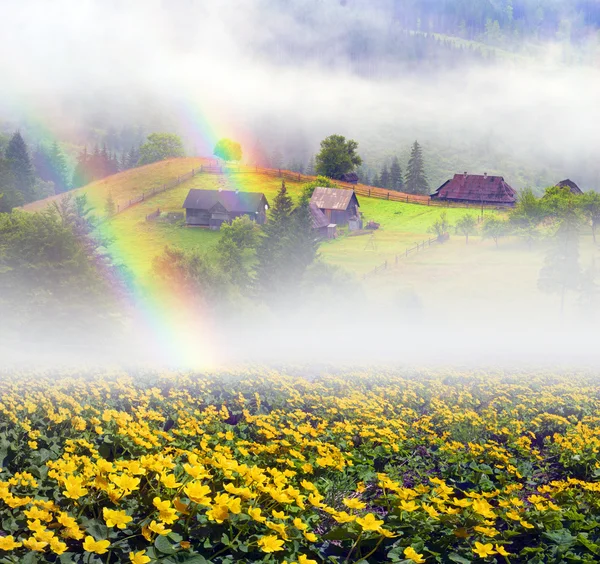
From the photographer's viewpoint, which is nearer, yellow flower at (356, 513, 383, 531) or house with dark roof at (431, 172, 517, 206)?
yellow flower at (356, 513, 383, 531)

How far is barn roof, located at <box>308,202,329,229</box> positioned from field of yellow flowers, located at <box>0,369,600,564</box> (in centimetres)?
6755

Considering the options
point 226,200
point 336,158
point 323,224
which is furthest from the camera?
point 336,158

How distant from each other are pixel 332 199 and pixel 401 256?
56.1 ft

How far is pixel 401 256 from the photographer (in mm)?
73625

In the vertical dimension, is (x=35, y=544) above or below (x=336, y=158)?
below

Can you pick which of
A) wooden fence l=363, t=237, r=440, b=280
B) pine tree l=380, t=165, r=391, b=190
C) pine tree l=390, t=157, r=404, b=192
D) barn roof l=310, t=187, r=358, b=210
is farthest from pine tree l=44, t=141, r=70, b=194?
wooden fence l=363, t=237, r=440, b=280

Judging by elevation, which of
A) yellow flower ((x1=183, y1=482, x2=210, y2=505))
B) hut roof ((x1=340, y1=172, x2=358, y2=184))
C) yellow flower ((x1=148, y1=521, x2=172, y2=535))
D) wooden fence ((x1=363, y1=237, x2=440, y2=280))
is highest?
hut roof ((x1=340, y1=172, x2=358, y2=184))

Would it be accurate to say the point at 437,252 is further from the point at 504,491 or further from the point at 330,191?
the point at 504,491

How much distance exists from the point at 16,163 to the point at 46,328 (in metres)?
78.6

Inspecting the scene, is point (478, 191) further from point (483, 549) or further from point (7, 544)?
point (7, 544)

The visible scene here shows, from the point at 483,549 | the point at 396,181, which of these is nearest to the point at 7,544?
the point at 483,549

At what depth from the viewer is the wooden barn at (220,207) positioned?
80000mm

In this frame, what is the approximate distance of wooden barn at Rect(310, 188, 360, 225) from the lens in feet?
280

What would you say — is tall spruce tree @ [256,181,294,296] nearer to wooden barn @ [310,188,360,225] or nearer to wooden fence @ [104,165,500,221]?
wooden barn @ [310,188,360,225]
